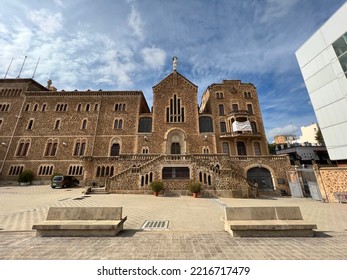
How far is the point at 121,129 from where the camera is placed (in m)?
25.6

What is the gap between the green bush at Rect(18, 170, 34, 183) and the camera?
21.5 metres

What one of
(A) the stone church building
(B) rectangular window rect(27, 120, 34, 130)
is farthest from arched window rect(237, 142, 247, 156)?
(B) rectangular window rect(27, 120, 34, 130)

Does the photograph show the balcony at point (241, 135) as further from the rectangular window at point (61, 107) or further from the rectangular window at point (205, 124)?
the rectangular window at point (61, 107)

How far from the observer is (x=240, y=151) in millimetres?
24609

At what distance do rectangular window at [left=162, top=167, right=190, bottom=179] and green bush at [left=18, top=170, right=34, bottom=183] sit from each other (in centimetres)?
2064

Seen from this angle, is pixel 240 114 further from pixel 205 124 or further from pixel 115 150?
pixel 115 150

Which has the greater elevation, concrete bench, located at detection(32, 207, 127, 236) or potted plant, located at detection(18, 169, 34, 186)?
potted plant, located at detection(18, 169, 34, 186)

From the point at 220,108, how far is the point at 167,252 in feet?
86.0

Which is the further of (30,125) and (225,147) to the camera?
(30,125)

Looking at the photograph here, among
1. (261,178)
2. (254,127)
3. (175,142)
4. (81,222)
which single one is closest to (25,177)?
(175,142)

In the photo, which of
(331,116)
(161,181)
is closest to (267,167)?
(331,116)

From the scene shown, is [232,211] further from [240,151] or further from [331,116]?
[240,151]

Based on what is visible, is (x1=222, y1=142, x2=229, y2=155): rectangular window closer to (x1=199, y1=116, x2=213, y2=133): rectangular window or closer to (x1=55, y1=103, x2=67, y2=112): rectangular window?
(x1=199, y1=116, x2=213, y2=133): rectangular window

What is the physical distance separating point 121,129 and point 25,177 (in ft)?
49.2
